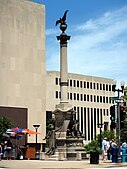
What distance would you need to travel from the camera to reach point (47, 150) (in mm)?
37469

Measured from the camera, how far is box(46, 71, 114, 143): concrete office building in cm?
13350

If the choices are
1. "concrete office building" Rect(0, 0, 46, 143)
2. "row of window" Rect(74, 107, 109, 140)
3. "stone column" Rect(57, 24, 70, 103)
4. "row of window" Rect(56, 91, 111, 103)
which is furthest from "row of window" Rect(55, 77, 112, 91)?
"stone column" Rect(57, 24, 70, 103)

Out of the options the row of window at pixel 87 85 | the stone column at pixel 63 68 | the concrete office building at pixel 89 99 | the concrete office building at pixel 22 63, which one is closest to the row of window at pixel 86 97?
the concrete office building at pixel 89 99

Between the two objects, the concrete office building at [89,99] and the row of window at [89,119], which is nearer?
the concrete office building at [89,99]

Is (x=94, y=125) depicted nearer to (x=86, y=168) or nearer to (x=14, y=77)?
(x=14, y=77)

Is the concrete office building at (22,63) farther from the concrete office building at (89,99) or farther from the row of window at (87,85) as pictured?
the row of window at (87,85)

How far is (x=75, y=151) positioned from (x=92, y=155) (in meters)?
8.68

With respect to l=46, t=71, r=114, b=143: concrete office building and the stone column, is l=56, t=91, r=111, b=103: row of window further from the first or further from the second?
the stone column

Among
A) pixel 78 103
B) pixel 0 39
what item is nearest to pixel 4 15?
pixel 0 39

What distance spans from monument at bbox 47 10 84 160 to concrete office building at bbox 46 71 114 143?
90.6 meters

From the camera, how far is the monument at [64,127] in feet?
118

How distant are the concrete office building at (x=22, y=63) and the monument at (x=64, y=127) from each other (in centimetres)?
3239

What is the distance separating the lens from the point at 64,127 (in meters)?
36.8

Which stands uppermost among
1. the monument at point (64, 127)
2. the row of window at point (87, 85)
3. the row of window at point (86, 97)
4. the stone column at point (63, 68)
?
the row of window at point (87, 85)
